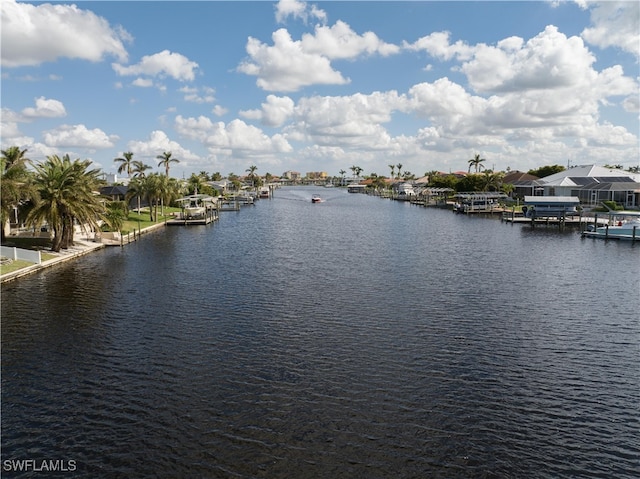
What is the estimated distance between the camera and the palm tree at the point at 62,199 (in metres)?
44.1

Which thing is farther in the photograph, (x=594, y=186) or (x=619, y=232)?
(x=594, y=186)

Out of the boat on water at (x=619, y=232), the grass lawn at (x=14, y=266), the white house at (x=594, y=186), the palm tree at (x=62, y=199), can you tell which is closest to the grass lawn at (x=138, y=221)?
the palm tree at (x=62, y=199)

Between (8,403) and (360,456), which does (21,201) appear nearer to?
(8,403)

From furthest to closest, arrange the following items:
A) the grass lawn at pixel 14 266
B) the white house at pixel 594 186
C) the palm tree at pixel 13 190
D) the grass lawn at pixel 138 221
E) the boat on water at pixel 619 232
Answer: the white house at pixel 594 186 → the grass lawn at pixel 138 221 → the boat on water at pixel 619 232 → the palm tree at pixel 13 190 → the grass lawn at pixel 14 266

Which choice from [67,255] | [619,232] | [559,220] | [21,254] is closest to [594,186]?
[559,220]

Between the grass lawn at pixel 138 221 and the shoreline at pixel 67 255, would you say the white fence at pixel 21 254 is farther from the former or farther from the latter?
the grass lawn at pixel 138 221

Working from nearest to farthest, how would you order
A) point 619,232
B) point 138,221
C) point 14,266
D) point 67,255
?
point 14,266 → point 67,255 → point 619,232 → point 138,221

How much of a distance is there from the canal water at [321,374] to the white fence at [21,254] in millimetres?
3386

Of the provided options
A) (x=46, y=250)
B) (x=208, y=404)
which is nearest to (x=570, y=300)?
(x=208, y=404)

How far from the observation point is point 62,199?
4478 centimetres

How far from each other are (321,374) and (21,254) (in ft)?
113

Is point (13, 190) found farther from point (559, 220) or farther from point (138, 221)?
point (559, 220)

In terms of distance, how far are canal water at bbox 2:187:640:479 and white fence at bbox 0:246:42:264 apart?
11.1 feet

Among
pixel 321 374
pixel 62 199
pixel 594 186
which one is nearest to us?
pixel 321 374
